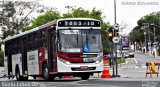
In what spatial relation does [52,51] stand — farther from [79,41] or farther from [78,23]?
[78,23]

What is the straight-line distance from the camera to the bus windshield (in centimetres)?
2558

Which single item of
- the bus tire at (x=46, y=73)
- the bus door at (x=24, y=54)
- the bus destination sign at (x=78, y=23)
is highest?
the bus destination sign at (x=78, y=23)

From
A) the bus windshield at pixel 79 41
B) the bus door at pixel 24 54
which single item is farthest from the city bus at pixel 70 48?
the bus door at pixel 24 54

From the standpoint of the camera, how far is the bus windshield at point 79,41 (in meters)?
25.6

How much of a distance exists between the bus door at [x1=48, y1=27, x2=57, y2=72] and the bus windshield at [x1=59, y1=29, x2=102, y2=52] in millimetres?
639

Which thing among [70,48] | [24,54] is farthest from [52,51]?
[24,54]

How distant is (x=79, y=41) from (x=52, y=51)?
5.52 feet

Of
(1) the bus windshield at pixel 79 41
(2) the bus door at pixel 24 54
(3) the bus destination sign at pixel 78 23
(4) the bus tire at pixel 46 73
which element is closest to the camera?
(1) the bus windshield at pixel 79 41

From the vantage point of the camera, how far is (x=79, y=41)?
84.3 ft

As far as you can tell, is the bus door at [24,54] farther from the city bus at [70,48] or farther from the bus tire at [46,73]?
the bus tire at [46,73]

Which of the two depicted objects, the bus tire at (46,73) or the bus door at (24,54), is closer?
the bus tire at (46,73)

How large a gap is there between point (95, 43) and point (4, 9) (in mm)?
61596

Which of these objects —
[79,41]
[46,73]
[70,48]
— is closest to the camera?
[70,48]

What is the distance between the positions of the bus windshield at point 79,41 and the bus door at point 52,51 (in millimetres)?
639
